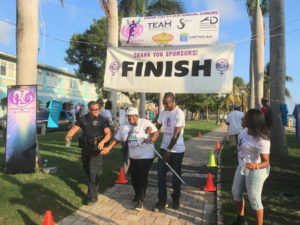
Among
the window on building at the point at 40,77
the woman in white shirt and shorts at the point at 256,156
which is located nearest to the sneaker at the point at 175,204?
the woman in white shirt and shorts at the point at 256,156

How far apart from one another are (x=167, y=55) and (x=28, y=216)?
13.6 ft

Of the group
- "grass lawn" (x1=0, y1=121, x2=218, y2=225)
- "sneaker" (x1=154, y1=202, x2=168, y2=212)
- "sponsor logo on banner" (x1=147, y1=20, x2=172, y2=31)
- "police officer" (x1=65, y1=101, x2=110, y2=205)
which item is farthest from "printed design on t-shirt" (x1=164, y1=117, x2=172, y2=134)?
"sponsor logo on banner" (x1=147, y1=20, x2=172, y2=31)

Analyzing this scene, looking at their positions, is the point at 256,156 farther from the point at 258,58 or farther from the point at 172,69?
the point at 258,58

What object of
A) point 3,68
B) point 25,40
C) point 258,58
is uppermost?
point 3,68

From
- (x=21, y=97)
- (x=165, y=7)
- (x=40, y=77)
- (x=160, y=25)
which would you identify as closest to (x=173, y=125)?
(x=160, y=25)

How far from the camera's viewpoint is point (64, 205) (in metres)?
4.57

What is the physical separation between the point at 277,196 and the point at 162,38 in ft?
13.4

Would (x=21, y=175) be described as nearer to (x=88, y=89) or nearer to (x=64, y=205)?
(x=64, y=205)

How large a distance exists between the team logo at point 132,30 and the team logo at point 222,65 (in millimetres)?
2022

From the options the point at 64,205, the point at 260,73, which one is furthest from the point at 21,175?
the point at 260,73

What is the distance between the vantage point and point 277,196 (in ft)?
16.4

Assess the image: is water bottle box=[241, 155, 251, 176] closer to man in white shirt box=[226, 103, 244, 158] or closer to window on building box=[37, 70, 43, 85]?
man in white shirt box=[226, 103, 244, 158]

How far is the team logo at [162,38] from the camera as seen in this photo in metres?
6.18

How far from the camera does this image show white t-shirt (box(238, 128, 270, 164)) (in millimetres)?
3217
